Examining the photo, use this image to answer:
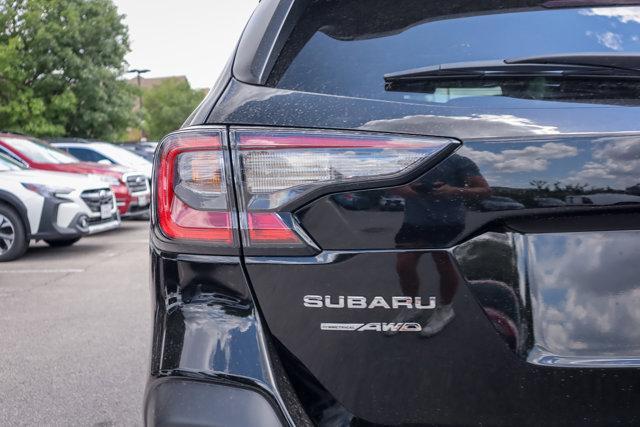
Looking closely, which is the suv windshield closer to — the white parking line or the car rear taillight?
the white parking line

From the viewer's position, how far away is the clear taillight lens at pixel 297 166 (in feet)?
4.59

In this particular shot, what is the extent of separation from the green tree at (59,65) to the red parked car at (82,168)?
14.4 m

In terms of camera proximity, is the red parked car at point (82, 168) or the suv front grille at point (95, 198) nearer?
the suv front grille at point (95, 198)

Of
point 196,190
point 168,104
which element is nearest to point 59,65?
point 196,190

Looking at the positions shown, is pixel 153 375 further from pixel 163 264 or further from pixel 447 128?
pixel 447 128

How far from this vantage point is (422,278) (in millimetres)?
1364

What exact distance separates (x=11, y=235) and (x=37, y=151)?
314 cm

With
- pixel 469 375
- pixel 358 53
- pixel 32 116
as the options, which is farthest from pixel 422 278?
pixel 32 116

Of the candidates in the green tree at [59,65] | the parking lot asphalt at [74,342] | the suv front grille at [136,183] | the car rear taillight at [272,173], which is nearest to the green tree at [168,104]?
the green tree at [59,65]

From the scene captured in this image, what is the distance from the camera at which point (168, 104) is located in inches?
2982

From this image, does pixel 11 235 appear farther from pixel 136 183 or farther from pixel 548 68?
pixel 548 68

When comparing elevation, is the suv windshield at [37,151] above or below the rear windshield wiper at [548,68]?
below

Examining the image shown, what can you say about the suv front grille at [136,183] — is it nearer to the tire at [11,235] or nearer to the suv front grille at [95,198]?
the suv front grille at [95,198]

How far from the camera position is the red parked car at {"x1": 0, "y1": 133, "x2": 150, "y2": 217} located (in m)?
10.5
